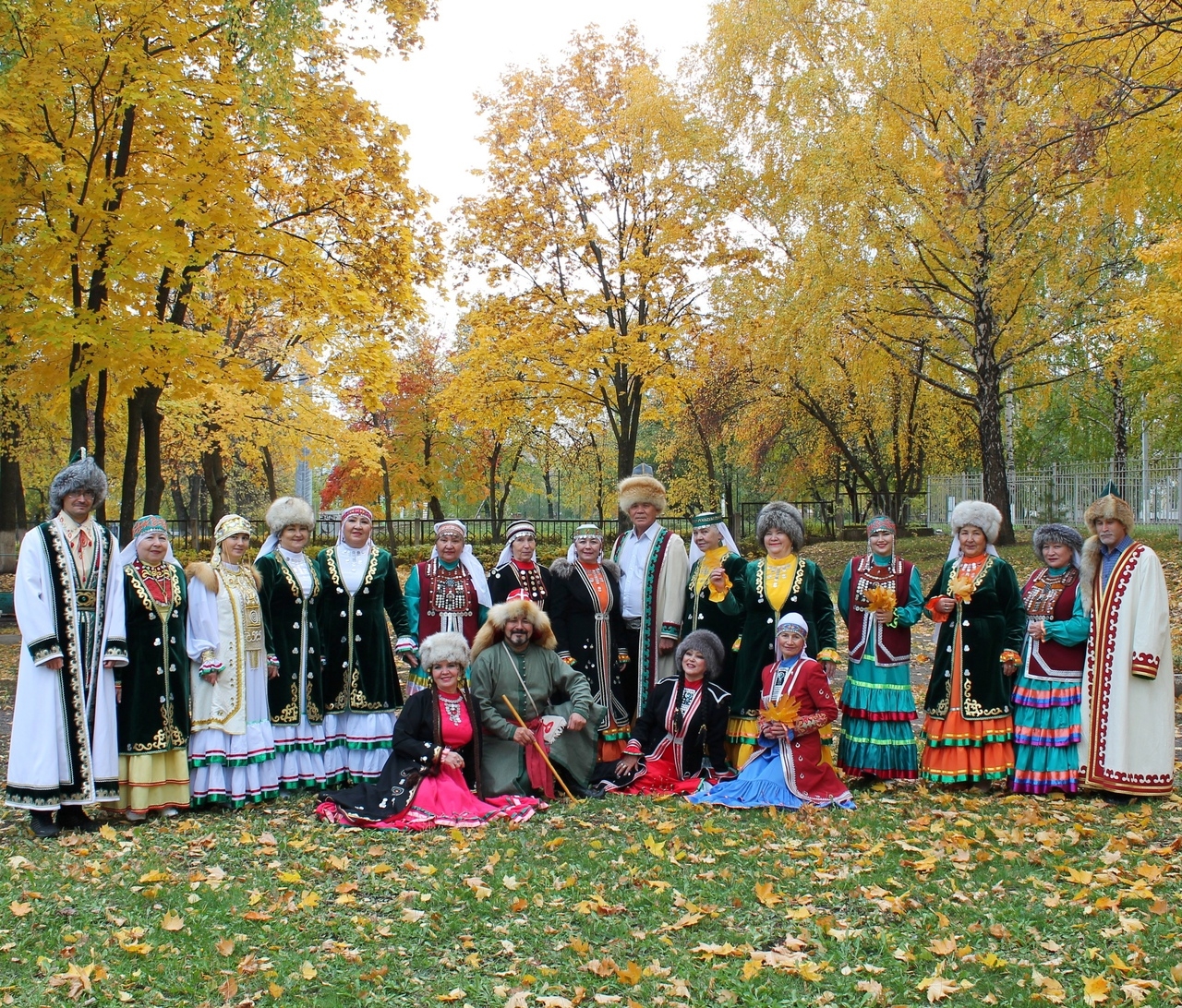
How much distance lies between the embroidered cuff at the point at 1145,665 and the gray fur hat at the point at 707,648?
7.99 ft

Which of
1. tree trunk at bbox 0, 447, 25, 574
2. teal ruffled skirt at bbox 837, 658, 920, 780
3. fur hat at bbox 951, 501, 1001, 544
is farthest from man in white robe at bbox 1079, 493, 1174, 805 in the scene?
tree trunk at bbox 0, 447, 25, 574

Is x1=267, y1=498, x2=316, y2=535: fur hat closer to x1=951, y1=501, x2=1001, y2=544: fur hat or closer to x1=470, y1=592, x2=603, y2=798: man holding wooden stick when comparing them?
x1=470, y1=592, x2=603, y2=798: man holding wooden stick

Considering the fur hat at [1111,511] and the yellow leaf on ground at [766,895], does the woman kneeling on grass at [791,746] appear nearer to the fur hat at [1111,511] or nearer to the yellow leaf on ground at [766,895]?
the yellow leaf on ground at [766,895]

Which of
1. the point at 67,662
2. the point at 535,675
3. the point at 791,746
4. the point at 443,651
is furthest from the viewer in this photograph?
the point at 535,675

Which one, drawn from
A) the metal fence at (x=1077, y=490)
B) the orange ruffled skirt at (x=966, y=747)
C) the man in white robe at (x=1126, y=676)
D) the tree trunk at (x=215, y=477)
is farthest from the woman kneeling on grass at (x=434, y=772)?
the tree trunk at (x=215, y=477)

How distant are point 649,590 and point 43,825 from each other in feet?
12.9

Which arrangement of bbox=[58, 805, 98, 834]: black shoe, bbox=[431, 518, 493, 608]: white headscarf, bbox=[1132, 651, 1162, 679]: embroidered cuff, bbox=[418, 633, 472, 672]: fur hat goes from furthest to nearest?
bbox=[431, 518, 493, 608]: white headscarf < bbox=[418, 633, 472, 672]: fur hat < bbox=[1132, 651, 1162, 679]: embroidered cuff < bbox=[58, 805, 98, 834]: black shoe

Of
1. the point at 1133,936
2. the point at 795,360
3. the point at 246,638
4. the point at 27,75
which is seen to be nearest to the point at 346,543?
the point at 246,638

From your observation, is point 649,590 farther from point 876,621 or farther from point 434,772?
point 434,772

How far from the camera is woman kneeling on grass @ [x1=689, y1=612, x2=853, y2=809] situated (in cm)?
607

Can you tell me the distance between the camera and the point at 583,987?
371 centimetres

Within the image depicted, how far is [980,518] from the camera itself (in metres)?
6.37

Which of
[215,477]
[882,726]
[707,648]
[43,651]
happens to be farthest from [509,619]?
[215,477]

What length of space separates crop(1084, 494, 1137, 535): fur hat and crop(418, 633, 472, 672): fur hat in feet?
12.8
